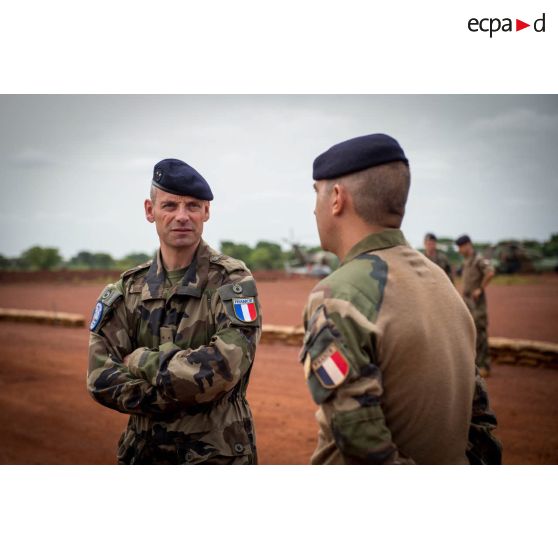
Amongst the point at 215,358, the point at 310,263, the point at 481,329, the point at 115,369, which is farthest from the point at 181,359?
the point at 310,263

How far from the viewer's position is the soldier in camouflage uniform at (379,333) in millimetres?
1592

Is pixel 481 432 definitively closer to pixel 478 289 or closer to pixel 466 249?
pixel 478 289

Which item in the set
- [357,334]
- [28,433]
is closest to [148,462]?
[357,334]

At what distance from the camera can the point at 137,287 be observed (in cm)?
269

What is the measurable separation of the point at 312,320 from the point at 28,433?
515cm

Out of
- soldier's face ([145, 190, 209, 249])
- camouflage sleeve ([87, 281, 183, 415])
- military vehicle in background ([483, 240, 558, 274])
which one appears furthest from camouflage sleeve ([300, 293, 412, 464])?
military vehicle in background ([483, 240, 558, 274])

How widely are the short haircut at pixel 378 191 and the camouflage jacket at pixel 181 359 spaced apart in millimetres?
897

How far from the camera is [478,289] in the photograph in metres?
8.27

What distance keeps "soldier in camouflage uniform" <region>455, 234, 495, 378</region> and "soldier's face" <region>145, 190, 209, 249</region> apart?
19.6 ft

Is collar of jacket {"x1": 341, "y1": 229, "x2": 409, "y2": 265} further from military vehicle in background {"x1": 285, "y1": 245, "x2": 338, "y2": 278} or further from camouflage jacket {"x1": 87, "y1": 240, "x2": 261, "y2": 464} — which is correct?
military vehicle in background {"x1": 285, "y1": 245, "x2": 338, "y2": 278}

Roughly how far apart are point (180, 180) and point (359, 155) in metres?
1.09

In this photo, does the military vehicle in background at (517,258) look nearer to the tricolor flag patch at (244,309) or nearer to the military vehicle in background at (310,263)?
the military vehicle in background at (310,263)

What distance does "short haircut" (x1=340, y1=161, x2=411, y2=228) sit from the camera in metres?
1.78
